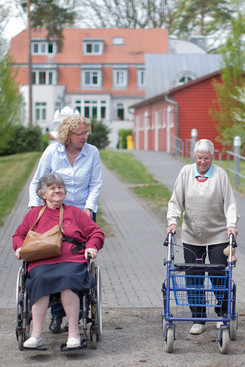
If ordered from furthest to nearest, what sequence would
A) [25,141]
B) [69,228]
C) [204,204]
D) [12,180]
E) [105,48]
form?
[105,48] < [25,141] < [12,180] < [204,204] < [69,228]

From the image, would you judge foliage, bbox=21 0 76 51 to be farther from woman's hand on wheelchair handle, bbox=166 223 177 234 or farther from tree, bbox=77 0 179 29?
woman's hand on wheelchair handle, bbox=166 223 177 234

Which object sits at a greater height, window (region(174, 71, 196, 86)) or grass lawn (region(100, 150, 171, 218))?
window (region(174, 71, 196, 86))

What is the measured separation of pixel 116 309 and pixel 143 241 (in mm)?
4417

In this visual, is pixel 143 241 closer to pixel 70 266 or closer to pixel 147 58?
pixel 70 266

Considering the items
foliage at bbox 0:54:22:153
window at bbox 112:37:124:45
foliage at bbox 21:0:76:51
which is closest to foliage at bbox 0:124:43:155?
foliage at bbox 0:54:22:153

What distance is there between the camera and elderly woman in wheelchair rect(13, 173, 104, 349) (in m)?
5.17

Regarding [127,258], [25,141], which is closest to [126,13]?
[25,141]

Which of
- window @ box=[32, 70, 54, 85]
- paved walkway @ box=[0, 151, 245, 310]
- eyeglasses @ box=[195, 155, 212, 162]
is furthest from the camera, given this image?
window @ box=[32, 70, 54, 85]

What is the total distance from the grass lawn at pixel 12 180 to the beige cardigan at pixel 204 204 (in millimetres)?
7543

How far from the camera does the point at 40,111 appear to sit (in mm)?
A: 64562

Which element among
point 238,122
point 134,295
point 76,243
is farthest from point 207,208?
point 238,122

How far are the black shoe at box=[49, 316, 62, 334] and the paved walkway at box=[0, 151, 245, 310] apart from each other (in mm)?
968

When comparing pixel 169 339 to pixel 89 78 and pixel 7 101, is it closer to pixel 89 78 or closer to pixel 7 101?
pixel 7 101

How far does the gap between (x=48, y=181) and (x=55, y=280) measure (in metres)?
0.86
